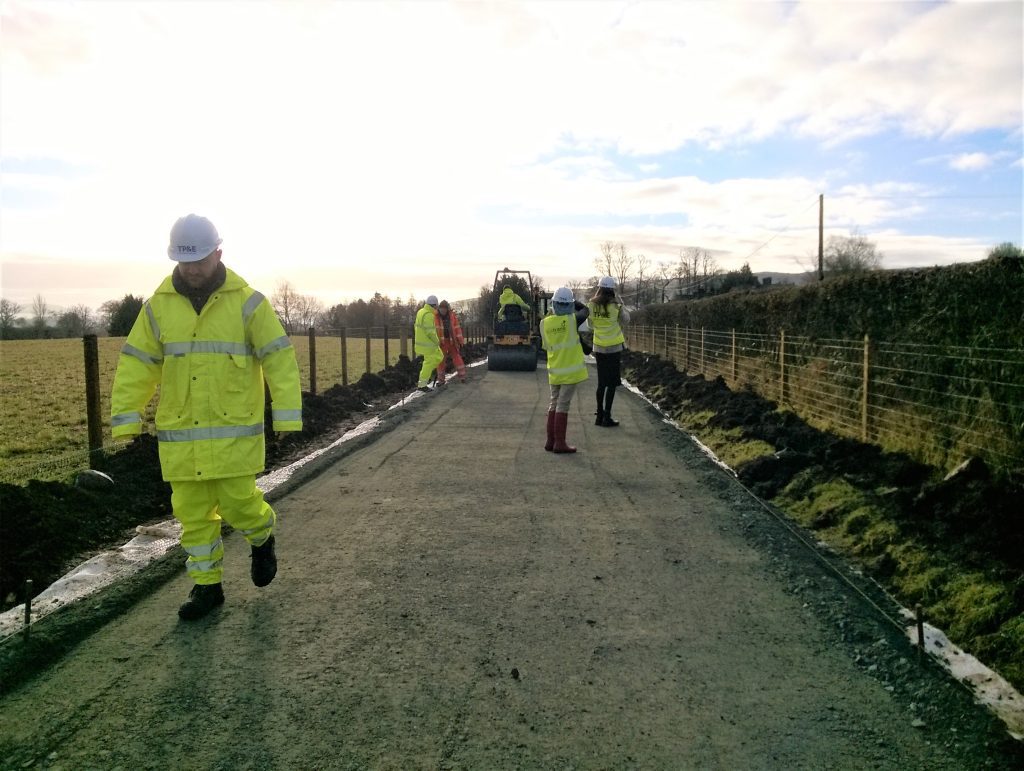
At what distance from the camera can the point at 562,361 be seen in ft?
31.9

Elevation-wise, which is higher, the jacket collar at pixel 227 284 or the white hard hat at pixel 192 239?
the white hard hat at pixel 192 239

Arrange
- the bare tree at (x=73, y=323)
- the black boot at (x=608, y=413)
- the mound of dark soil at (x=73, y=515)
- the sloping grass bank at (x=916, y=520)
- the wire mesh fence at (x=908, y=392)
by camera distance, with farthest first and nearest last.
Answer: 1. the bare tree at (x=73, y=323)
2. the black boot at (x=608, y=413)
3. the wire mesh fence at (x=908, y=392)
4. the mound of dark soil at (x=73, y=515)
5. the sloping grass bank at (x=916, y=520)

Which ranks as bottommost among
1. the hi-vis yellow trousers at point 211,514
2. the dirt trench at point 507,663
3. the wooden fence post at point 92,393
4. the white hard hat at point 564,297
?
the dirt trench at point 507,663

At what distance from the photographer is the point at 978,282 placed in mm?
7117

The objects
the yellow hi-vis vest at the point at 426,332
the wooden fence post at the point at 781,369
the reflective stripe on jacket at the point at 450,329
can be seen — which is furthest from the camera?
the reflective stripe on jacket at the point at 450,329

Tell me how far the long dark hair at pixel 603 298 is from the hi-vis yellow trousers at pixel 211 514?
7.81 m

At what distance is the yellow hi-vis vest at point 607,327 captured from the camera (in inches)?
453

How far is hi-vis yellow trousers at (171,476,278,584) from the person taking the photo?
434 cm

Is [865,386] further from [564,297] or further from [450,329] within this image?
[450,329]

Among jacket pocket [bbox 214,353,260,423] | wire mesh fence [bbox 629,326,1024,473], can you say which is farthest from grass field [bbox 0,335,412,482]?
wire mesh fence [bbox 629,326,1024,473]

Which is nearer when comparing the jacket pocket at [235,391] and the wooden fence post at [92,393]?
the jacket pocket at [235,391]

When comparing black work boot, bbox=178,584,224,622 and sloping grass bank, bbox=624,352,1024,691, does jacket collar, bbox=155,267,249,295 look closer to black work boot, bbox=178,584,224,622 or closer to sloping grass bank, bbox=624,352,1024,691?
black work boot, bbox=178,584,224,622

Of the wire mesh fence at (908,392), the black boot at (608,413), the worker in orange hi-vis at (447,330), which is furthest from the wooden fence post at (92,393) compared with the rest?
the worker in orange hi-vis at (447,330)

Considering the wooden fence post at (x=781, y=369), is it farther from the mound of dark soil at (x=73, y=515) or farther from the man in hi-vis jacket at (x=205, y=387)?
the man in hi-vis jacket at (x=205, y=387)
